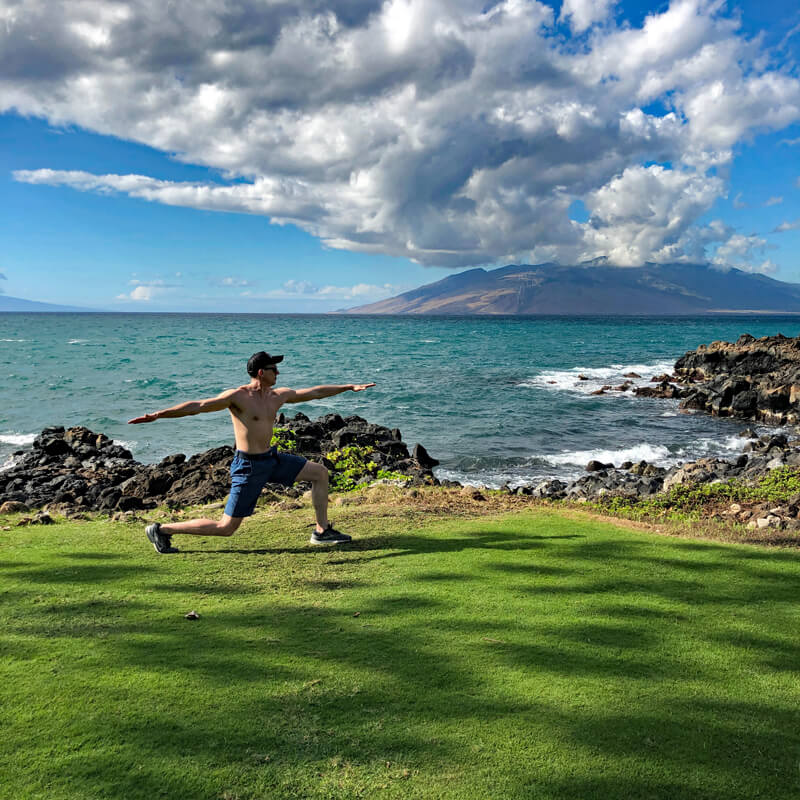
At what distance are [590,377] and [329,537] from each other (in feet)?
139

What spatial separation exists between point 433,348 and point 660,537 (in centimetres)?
7003

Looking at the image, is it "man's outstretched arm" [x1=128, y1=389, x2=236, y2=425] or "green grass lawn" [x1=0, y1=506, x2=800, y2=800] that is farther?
"man's outstretched arm" [x1=128, y1=389, x2=236, y2=425]

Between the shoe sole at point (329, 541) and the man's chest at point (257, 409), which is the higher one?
the man's chest at point (257, 409)

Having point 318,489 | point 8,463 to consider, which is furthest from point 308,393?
point 8,463

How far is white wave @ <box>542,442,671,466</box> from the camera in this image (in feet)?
70.4

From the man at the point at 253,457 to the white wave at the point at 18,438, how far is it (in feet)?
66.9

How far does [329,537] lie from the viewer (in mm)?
7199

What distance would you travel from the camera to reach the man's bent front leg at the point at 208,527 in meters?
6.87

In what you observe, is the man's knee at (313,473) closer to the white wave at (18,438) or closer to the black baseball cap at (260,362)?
the black baseball cap at (260,362)

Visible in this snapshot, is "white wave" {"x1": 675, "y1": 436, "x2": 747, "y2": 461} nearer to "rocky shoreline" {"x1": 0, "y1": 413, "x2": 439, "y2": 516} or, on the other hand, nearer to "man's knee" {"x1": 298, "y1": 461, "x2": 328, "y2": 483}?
"rocky shoreline" {"x1": 0, "y1": 413, "x2": 439, "y2": 516}

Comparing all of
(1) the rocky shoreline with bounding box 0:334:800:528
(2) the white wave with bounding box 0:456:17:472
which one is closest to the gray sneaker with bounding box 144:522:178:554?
(1) the rocky shoreline with bounding box 0:334:800:528

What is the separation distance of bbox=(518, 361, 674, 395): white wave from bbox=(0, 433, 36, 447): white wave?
28.2m

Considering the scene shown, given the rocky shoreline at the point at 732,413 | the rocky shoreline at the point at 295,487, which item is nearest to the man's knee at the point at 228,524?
the rocky shoreline at the point at 295,487

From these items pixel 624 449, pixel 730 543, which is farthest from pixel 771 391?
pixel 730 543
